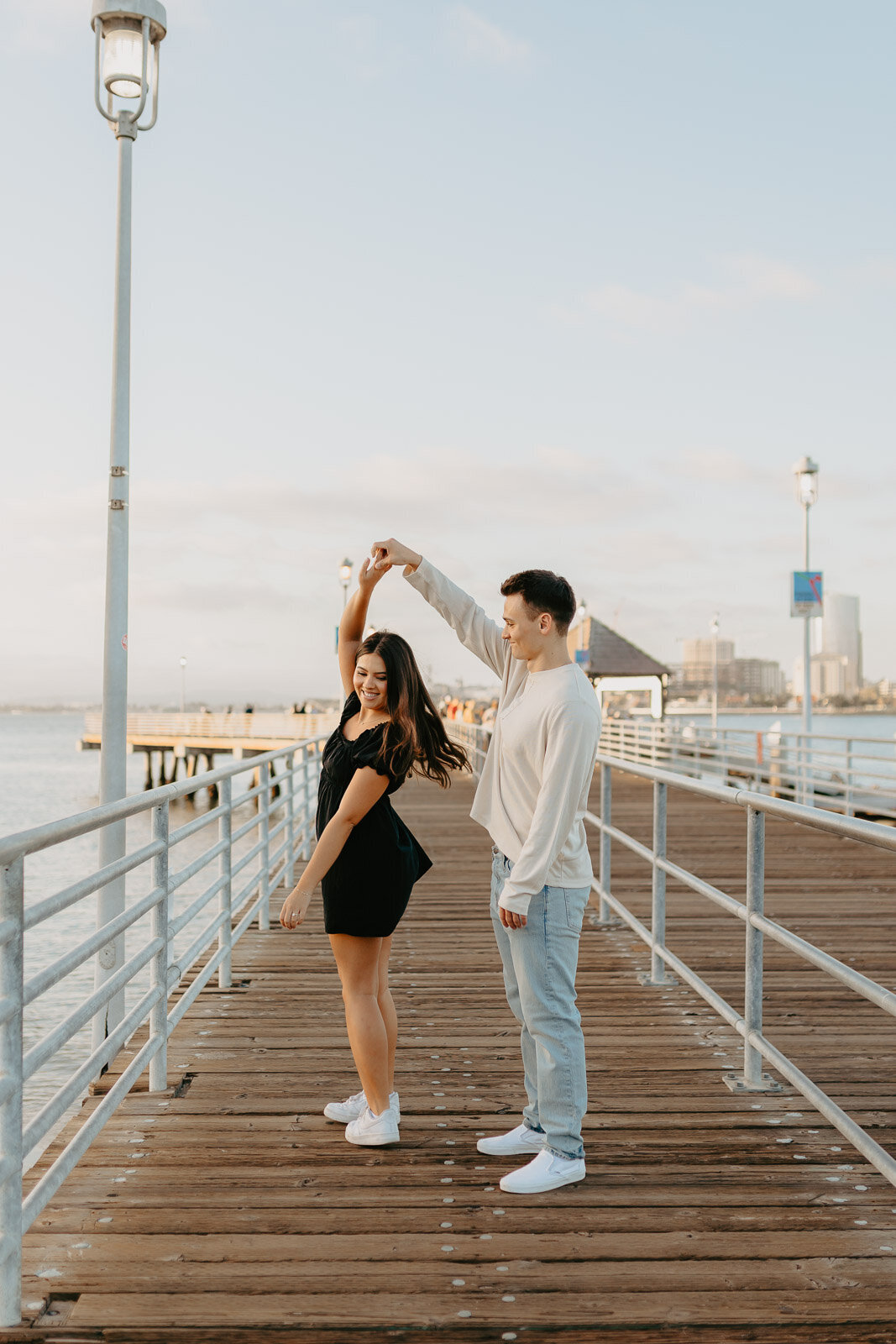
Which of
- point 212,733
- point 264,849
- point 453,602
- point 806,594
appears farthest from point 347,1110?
point 212,733

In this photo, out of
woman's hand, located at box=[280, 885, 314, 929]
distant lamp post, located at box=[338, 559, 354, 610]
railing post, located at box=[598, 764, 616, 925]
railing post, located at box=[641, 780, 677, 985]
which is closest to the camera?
woman's hand, located at box=[280, 885, 314, 929]

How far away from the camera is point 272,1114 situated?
12.7ft

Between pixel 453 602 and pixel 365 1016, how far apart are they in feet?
4.29

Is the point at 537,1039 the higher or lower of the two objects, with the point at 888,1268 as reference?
A: higher

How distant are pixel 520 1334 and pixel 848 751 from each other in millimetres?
12936

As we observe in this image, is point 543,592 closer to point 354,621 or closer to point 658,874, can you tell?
point 354,621

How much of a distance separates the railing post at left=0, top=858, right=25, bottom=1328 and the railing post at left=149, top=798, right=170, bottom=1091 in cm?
151

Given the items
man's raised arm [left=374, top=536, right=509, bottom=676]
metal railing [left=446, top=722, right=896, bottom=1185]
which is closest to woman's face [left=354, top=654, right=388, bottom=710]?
man's raised arm [left=374, top=536, right=509, bottom=676]

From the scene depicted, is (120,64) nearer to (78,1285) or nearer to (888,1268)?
(78,1285)

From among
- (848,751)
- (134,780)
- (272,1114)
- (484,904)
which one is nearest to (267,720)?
(134,780)

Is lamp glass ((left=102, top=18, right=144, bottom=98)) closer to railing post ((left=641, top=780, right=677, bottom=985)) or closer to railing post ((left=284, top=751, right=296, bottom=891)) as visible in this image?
railing post ((left=641, top=780, right=677, bottom=985))

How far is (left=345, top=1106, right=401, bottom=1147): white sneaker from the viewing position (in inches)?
140

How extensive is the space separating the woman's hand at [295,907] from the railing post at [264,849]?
3.47m

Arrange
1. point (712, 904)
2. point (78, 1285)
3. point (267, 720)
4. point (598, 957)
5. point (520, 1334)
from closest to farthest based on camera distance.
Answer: point (520, 1334) < point (78, 1285) < point (598, 957) < point (712, 904) < point (267, 720)
